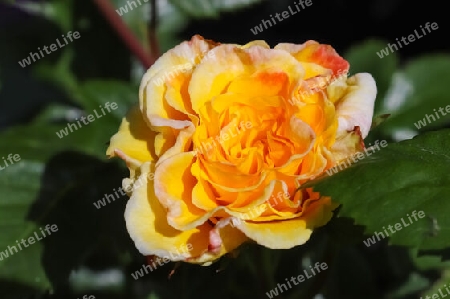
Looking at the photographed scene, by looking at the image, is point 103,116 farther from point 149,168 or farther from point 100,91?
point 149,168

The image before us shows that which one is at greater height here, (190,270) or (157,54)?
(157,54)

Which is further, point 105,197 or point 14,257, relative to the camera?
point 105,197

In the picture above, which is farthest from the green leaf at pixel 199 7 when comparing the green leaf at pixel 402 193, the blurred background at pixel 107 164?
the green leaf at pixel 402 193

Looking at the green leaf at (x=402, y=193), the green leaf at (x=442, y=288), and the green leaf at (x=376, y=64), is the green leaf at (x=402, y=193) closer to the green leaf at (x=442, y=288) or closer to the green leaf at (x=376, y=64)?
the green leaf at (x=442, y=288)

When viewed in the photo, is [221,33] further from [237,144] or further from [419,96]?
[237,144]

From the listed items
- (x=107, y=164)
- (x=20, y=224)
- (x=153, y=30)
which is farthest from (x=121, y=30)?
(x=20, y=224)

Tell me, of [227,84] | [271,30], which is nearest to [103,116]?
[227,84]

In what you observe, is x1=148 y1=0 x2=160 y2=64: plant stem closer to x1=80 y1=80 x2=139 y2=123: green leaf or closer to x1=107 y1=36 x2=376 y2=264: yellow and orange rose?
x1=80 y1=80 x2=139 y2=123: green leaf
